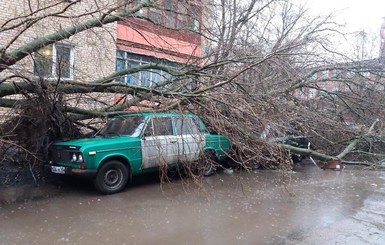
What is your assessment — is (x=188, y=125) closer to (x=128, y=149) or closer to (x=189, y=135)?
(x=189, y=135)

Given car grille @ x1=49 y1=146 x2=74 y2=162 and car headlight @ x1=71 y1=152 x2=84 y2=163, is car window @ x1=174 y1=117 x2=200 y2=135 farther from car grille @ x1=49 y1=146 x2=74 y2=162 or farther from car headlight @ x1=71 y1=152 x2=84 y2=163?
car grille @ x1=49 y1=146 x2=74 y2=162

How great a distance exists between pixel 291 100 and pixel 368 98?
3447mm

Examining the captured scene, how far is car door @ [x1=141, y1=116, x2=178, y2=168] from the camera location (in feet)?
26.0

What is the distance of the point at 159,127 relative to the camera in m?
8.17

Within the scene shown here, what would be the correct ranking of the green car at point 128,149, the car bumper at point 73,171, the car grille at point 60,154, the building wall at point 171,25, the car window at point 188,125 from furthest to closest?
Answer: the building wall at point 171,25
the car window at point 188,125
the car grille at point 60,154
the green car at point 128,149
the car bumper at point 73,171

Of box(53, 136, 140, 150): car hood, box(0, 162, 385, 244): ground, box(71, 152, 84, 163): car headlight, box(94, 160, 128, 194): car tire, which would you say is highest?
box(53, 136, 140, 150): car hood

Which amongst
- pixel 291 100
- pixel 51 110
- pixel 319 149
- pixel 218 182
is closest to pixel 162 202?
pixel 218 182

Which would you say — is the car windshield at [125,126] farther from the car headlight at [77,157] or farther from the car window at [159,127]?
the car headlight at [77,157]

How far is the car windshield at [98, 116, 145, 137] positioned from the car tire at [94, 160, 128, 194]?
821 millimetres

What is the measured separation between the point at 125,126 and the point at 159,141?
97 centimetres

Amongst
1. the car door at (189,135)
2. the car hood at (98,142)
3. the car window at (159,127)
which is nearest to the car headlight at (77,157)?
the car hood at (98,142)

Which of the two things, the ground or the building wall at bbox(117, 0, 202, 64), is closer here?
the ground

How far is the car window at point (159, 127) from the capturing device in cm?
798

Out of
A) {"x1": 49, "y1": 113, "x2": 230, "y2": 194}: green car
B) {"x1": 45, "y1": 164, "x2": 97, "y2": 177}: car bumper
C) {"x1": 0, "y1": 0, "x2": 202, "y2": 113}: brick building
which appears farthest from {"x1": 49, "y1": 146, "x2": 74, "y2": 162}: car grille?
{"x1": 0, "y1": 0, "x2": 202, "y2": 113}: brick building
